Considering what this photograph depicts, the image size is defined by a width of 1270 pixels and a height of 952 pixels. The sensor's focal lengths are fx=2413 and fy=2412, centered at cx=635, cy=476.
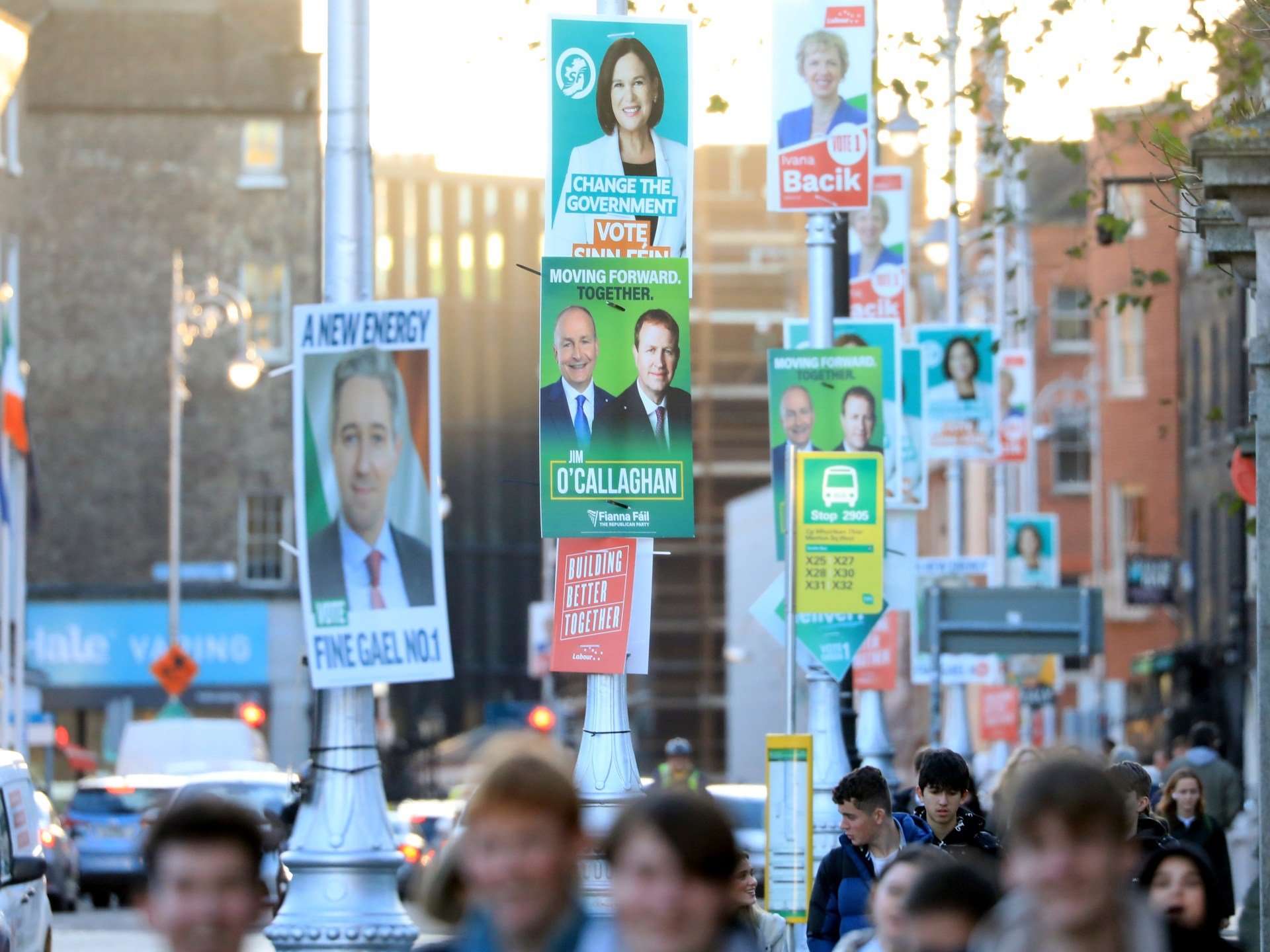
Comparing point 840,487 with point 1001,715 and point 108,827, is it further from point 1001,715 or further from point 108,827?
point 1001,715

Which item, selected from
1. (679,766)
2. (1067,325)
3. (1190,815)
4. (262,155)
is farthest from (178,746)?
(1067,325)

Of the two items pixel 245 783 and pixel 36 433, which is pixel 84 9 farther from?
pixel 245 783

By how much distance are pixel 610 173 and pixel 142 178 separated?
153ft

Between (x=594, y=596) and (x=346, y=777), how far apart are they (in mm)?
1698

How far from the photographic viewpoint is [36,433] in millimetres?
56656

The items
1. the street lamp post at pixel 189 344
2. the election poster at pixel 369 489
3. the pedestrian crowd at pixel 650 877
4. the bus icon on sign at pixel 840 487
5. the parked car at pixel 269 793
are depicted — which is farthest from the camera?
the street lamp post at pixel 189 344

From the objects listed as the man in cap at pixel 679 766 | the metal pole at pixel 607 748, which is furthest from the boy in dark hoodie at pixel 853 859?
the man in cap at pixel 679 766

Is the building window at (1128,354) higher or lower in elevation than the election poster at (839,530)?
higher

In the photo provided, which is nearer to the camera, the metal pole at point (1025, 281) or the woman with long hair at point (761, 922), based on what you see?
the woman with long hair at point (761, 922)

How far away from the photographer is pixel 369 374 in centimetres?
1126

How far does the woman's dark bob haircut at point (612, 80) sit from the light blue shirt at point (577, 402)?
139 cm

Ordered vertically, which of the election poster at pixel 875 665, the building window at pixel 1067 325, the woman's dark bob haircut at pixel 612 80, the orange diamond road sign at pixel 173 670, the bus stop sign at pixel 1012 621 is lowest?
the orange diamond road sign at pixel 173 670

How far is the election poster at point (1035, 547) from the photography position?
111 ft

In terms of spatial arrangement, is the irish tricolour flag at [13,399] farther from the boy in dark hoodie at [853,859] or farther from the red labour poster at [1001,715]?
the boy in dark hoodie at [853,859]
